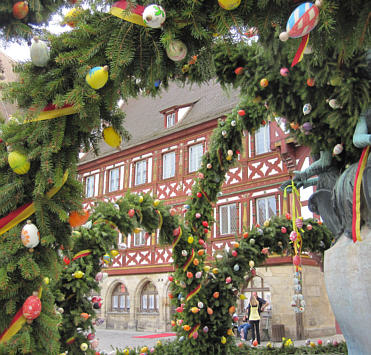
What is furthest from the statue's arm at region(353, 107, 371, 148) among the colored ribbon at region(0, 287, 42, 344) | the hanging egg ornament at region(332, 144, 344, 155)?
the colored ribbon at region(0, 287, 42, 344)

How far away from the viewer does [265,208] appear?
43.4 feet

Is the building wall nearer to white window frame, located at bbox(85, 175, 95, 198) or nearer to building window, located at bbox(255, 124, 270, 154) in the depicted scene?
building window, located at bbox(255, 124, 270, 154)

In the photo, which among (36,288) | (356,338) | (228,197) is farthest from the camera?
(228,197)

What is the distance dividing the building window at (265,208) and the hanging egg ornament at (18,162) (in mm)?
11559

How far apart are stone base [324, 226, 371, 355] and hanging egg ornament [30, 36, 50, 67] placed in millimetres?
2376

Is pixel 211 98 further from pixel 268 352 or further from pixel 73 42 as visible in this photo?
pixel 73 42

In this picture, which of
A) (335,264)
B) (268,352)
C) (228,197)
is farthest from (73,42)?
(228,197)

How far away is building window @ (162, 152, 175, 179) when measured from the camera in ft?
53.5

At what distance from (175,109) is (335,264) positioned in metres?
14.9

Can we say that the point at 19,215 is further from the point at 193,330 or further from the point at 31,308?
the point at 193,330

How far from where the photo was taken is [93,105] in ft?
6.66

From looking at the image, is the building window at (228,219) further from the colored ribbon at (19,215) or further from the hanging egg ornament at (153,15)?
the hanging egg ornament at (153,15)

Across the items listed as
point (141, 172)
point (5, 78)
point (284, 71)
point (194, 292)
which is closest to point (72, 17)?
point (284, 71)

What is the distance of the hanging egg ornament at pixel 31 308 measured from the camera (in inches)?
71.4
